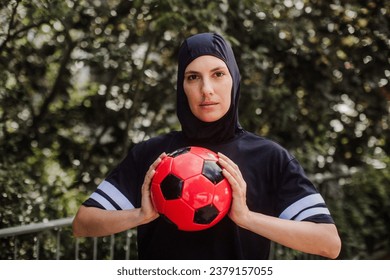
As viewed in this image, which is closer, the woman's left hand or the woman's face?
the woman's left hand

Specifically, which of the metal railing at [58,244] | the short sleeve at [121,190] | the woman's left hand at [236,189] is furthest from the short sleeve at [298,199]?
the metal railing at [58,244]

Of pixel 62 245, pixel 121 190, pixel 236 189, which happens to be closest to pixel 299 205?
pixel 236 189

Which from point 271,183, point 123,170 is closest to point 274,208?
point 271,183

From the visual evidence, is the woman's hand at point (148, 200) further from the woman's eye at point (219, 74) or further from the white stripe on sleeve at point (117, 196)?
the woman's eye at point (219, 74)

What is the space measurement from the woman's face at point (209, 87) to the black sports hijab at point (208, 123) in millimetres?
23

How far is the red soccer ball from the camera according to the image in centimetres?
221

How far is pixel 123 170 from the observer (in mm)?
2557

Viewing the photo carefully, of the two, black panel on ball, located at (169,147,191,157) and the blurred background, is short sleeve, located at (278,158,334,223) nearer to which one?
black panel on ball, located at (169,147,191,157)

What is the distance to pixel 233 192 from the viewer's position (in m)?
2.21

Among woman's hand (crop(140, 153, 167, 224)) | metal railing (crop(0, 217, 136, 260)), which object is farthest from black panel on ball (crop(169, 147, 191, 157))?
metal railing (crop(0, 217, 136, 260))

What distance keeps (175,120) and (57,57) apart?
1072mm

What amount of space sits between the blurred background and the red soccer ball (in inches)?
75.7

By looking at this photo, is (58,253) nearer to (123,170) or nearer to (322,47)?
(123,170)

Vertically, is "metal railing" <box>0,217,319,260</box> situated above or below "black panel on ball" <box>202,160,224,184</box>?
below
